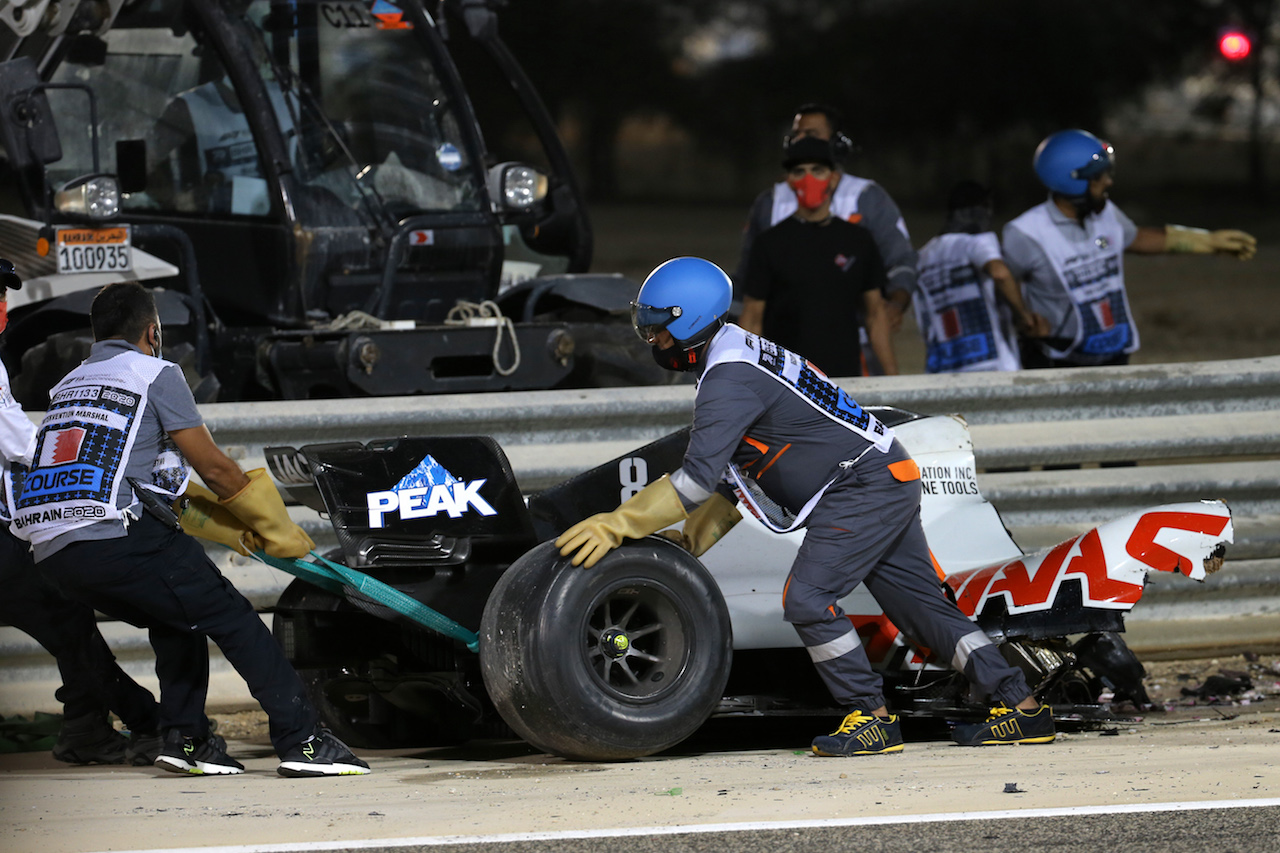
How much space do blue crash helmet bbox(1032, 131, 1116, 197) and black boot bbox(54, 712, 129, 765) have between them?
4614 mm

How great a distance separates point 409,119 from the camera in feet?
28.5

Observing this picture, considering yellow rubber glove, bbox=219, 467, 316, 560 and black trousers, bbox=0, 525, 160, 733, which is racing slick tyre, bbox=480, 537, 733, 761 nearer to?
yellow rubber glove, bbox=219, 467, 316, 560

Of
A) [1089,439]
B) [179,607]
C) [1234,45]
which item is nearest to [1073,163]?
[1089,439]

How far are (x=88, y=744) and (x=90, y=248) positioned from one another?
7.29ft

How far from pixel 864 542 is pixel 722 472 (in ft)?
1.68

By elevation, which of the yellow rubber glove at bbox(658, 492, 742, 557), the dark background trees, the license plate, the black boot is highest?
the dark background trees

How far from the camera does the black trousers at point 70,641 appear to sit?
592 centimetres

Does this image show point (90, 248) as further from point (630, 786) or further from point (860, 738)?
point (860, 738)

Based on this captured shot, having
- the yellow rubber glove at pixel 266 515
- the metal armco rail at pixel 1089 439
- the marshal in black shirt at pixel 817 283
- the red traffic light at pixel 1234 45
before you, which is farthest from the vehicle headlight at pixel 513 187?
the red traffic light at pixel 1234 45

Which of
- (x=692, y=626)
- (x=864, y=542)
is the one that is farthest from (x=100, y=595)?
(x=864, y=542)

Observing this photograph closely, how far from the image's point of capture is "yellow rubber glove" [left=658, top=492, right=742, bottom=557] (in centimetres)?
583

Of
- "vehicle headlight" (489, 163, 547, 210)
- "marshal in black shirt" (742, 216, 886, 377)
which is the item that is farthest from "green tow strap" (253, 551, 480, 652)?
"vehicle headlight" (489, 163, 547, 210)

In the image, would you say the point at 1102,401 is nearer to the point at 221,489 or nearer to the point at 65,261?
the point at 221,489

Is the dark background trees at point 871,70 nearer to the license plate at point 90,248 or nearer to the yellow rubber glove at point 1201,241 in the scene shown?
the yellow rubber glove at point 1201,241
